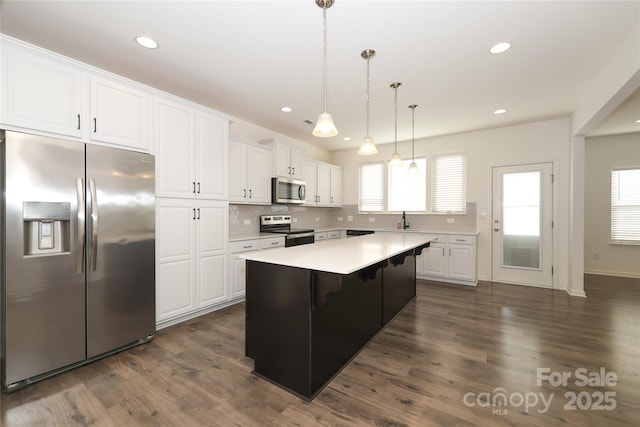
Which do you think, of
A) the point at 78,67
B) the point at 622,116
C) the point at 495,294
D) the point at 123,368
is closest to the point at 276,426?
the point at 123,368

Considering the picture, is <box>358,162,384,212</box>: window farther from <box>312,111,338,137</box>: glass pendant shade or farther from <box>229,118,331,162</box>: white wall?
<box>312,111,338,137</box>: glass pendant shade

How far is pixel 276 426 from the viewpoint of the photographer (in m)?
1.62

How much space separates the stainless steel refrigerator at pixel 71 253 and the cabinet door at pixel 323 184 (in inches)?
136

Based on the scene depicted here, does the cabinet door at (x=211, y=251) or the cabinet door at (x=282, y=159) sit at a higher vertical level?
the cabinet door at (x=282, y=159)

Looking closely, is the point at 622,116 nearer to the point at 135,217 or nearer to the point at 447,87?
the point at 447,87

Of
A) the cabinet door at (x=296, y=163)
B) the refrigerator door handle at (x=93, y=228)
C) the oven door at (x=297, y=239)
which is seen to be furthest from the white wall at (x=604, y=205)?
the refrigerator door handle at (x=93, y=228)

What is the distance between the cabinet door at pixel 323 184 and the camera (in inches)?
226

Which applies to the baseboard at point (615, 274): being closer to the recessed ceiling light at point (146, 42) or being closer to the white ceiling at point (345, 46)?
the white ceiling at point (345, 46)

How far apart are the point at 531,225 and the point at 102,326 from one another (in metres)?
6.00

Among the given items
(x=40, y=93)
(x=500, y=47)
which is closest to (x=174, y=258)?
(x=40, y=93)

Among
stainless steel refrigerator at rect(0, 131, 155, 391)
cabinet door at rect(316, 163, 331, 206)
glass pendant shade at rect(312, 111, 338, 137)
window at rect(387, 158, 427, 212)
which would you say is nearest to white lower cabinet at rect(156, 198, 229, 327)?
stainless steel refrigerator at rect(0, 131, 155, 391)

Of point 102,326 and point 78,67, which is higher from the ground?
point 78,67

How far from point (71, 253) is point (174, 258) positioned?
0.95m

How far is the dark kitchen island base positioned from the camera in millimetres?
1860
